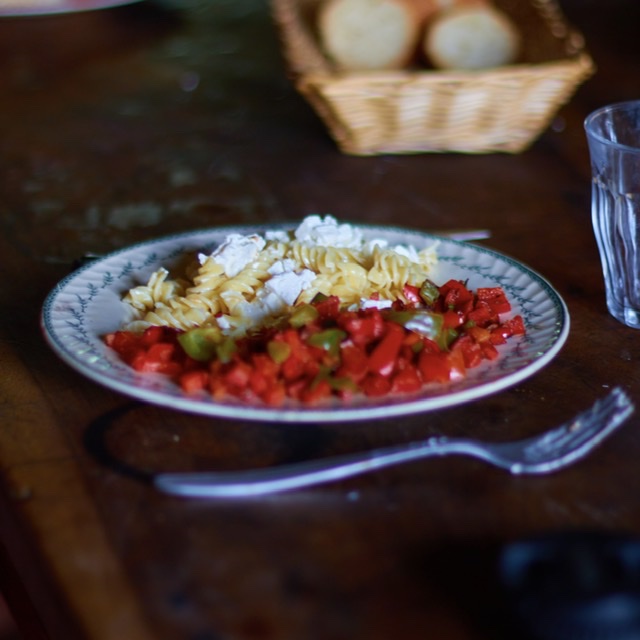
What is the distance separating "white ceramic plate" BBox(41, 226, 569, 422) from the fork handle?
47mm

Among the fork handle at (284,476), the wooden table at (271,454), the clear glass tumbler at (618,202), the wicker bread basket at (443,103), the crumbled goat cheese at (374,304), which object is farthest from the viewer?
the wicker bread basket at (443,103)

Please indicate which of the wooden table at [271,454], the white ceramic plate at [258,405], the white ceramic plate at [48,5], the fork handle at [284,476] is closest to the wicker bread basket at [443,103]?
the wooden table at [271,454]

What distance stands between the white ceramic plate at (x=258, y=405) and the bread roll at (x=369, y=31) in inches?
45.6

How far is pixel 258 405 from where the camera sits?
1126 millimetres

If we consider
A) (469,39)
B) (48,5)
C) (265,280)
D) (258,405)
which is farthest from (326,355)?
(48,5)

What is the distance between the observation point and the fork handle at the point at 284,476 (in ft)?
3.52

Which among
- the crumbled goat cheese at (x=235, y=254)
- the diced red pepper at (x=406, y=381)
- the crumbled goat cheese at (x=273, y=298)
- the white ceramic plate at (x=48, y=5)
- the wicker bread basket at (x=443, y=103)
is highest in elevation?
the crumbled goat cheese at (x=235, y=254)

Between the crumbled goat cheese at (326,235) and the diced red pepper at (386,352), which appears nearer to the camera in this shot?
the diced red pepper at (386,352)

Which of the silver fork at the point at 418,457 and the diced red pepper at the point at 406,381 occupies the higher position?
the diced red pepper at the point at 406,381

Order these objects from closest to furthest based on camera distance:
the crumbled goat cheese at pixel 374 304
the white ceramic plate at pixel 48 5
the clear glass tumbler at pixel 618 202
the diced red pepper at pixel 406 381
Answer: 1. the diced red pepper at pixel 406 381
2. the crumbled goat cheese at pixel 374 304
3. the clear glass tumbler at pixel 618 202
4. the white ceramic plate at pixel 48 5

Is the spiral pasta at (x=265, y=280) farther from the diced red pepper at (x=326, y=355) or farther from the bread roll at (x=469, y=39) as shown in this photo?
the bread roll at (x=469, y=39)

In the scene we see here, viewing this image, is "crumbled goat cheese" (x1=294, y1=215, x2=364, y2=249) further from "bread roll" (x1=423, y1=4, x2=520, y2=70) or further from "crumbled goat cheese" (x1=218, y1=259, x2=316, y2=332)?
"bread roll" (x1=423, y1=4, x2=520, y2=70)

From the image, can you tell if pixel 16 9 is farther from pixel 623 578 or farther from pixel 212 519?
pixel 623 578

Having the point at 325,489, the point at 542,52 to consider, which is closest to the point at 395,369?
the point at 325,489
